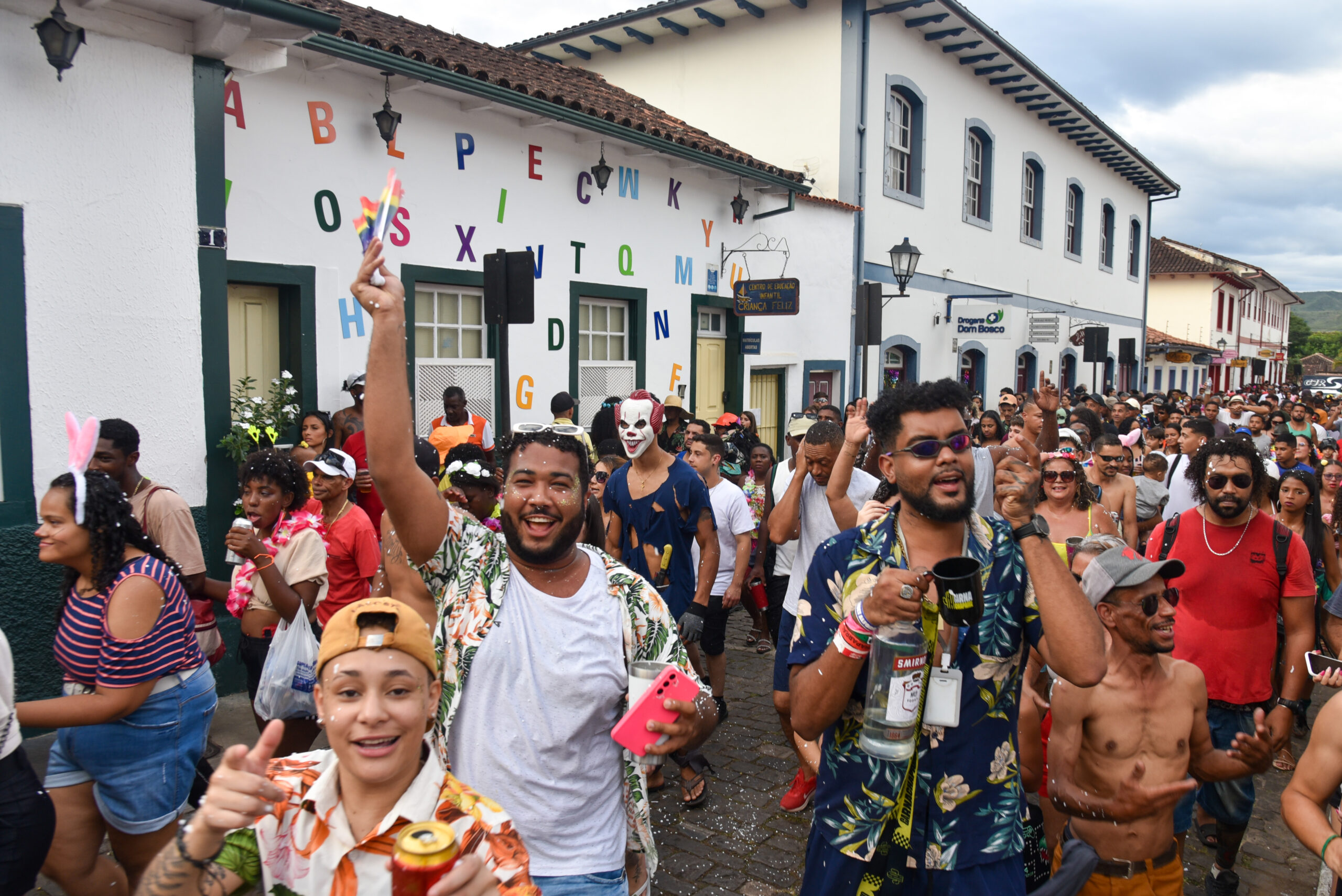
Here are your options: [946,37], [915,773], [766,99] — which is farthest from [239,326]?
[946,37]

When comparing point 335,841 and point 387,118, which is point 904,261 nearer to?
point 387,118

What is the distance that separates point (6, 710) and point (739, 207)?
1078 centimetres

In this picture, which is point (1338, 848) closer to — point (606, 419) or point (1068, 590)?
point (1068, 590)

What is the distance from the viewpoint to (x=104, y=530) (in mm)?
3221

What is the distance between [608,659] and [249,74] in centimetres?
643

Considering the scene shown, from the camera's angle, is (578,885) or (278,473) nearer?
(578,885)

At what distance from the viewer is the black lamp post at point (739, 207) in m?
12.2

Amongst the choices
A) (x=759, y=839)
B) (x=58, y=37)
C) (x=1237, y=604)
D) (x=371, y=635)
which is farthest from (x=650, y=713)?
(x=58, y=37)

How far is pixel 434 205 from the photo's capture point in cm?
842

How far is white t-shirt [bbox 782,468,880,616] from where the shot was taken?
5.20m

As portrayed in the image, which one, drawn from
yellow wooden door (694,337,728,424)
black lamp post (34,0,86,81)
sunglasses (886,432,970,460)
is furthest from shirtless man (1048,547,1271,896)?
yellow wooden door (694,337,728,424)

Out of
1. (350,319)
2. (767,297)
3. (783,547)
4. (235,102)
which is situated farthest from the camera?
(767,297)

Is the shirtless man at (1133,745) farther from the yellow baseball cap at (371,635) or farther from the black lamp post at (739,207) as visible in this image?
the black lamp post at (739,207)

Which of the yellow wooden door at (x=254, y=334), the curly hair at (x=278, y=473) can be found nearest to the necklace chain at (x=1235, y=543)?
the curly hair at (x=278, y=473)
